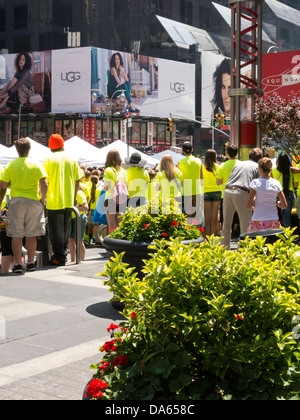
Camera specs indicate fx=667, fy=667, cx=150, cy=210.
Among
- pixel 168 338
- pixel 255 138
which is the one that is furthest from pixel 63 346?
pixel 255 138

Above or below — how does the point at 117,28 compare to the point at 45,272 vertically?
above

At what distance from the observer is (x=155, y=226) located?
6820 millimetres

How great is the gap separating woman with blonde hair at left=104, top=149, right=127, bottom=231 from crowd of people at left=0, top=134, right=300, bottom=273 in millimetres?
16

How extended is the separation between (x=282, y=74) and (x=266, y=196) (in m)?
18.1

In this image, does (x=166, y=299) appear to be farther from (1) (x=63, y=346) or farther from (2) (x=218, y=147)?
(2) (x=218, y=147)

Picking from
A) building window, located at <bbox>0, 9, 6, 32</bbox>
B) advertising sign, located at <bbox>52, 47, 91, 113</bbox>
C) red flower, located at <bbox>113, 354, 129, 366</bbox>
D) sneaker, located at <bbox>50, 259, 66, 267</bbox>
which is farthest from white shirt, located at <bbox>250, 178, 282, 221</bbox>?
building window, located at <bbox>0, 9, 6, 32</bbox>

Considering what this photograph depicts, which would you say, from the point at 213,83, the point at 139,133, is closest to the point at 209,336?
the point at 139,133

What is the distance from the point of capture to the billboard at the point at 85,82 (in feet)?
230

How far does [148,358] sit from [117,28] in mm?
89553

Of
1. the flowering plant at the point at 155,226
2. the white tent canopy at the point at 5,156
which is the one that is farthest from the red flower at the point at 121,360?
the white tent canopy at the point at 5,156

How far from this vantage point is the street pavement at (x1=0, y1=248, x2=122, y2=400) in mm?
4480

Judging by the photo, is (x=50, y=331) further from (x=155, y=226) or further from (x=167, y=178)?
(x=167, y=178)

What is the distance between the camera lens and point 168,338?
9.89 feet

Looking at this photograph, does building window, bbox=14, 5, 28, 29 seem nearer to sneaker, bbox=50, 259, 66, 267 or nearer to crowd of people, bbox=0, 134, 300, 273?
crowd of people, bbox=0, 134, 300, 273
